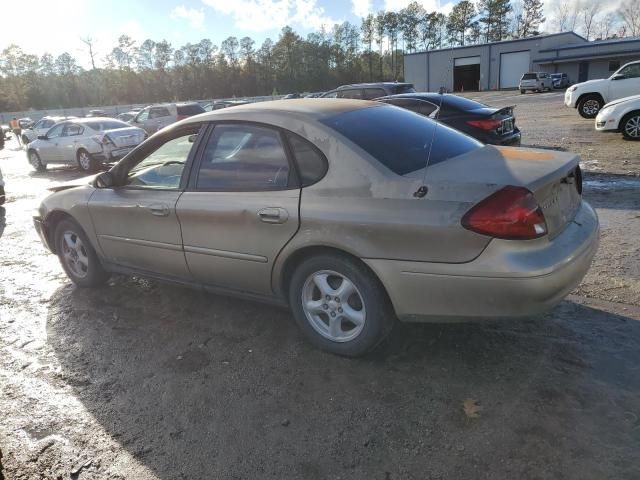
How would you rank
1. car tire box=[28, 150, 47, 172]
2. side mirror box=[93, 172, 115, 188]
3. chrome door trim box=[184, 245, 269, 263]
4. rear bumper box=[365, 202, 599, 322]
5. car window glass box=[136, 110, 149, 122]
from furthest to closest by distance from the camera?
car window glass box=[136, 110, 149, 122], car tire box=[28, 150, 47, 172], side mirror box=[93, 172, 115, 188], chrome door trim box=[184, 245, 269, 263], rear bumper box=[365, 202, 599, 322]

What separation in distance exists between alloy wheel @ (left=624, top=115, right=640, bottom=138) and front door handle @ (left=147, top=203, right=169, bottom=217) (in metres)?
11.2

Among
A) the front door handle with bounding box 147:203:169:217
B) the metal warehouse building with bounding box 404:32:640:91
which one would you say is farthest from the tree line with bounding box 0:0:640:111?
the front door handle with bounding box 147:203:169:217

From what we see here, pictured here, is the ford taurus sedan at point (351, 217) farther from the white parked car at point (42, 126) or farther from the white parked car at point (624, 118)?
the white parked car at point (42, 126)

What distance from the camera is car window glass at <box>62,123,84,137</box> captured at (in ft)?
48.9

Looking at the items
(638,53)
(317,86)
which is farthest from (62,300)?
(317,86)

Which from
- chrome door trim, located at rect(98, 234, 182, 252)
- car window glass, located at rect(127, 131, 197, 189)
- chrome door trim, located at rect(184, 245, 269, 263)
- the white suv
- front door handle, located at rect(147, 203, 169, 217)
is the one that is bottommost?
the white suv

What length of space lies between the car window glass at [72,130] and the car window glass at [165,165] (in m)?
12.2

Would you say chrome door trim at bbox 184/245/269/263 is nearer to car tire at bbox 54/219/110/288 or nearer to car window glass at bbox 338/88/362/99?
car tire at bbox 54/219/110/288

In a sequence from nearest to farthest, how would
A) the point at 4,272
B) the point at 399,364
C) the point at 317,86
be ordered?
the point at 399,364 → the point at 4,272 → the point at 317,86

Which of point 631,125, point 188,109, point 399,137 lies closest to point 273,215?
point 399,137

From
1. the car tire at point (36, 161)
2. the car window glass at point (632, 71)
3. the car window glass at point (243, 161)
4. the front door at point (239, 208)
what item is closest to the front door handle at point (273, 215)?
the front door at point (239, 208)

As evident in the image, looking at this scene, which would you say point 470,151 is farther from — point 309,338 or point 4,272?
point 4,272

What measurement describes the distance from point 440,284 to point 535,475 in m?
1.02

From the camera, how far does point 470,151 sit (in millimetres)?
3518
